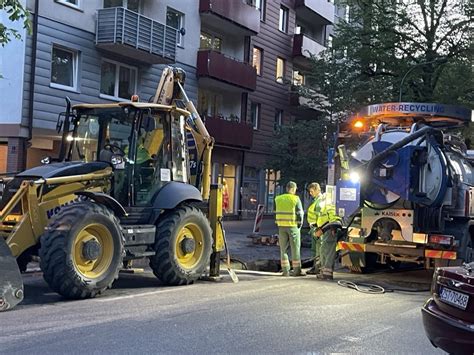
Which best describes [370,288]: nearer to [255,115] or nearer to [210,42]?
[210,42]

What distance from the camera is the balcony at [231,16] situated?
24.8 m

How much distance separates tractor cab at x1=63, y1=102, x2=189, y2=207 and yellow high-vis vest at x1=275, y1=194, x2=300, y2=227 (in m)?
2.19

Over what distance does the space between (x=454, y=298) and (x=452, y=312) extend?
4.7 inches

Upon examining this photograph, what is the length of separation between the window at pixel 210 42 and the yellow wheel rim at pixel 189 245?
1673 centimetres

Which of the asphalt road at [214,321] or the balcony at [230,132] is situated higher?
the balcony at [230,132]

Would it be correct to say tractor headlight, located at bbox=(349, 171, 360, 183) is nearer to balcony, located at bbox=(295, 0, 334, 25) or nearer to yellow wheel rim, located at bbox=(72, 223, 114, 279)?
yellow wheel rim, located at bbox=(72, 223, 114, 279)

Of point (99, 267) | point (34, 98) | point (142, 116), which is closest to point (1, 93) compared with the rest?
point (34, 98)

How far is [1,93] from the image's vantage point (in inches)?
717

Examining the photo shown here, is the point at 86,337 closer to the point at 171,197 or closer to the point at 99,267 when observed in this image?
the point at 99,267

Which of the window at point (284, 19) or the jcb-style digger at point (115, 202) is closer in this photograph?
the jcb-style digger at point (115, 202)

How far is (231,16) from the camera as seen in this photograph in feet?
84.5

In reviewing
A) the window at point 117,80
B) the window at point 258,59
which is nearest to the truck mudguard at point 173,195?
the window at point 117,80

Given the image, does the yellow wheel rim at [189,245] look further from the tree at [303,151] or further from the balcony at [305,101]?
the balcony at [305,101]

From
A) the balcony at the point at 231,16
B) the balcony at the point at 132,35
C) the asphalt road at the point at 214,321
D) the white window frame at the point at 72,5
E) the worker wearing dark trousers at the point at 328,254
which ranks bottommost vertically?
the asphalt road at the point at 214,321
